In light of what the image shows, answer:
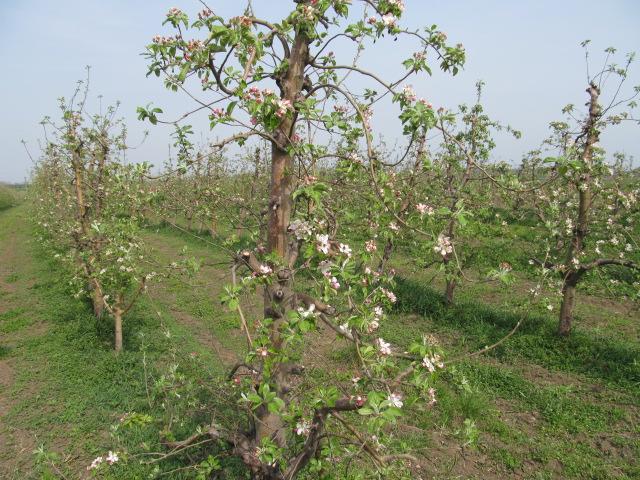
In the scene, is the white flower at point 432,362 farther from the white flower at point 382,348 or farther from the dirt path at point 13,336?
the dirt path at point 13,336

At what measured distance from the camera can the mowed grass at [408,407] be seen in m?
4.69

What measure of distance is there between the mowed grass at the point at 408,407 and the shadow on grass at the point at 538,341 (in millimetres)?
25

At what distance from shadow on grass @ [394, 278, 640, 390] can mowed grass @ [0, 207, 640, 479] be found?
25 mm

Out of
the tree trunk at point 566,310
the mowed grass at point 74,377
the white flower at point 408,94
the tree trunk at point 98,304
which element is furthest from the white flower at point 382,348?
the tree trunk at point 98,304

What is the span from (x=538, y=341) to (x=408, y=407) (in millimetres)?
3335

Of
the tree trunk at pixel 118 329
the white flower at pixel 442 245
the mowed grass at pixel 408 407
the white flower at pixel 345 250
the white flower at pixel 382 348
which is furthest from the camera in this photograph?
the tree trunk at pixel 118 329

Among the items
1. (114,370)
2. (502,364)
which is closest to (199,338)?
(114,370)

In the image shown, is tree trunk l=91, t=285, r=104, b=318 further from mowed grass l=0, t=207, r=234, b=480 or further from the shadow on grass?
the shadow on grass

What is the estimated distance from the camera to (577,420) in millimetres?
5652

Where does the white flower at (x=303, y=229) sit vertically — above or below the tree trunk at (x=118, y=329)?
above

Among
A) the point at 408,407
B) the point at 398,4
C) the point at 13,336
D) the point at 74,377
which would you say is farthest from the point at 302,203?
the point at 13,336

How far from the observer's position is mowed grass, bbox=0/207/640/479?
4.69 m

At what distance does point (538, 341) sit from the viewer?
750cm

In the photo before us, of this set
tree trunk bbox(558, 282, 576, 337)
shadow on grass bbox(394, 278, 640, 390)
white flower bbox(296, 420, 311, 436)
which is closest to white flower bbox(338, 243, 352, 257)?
white flower bbox(296, 420, 311, 436)
